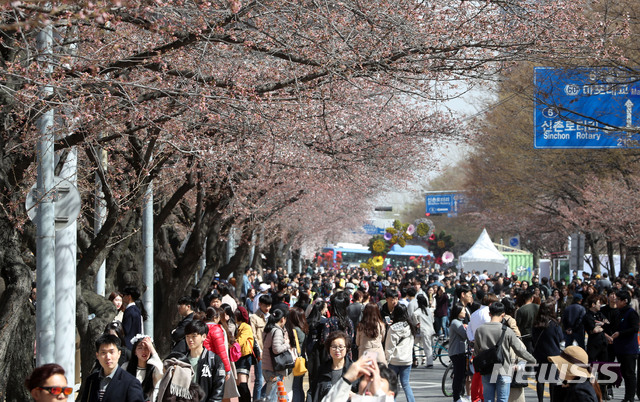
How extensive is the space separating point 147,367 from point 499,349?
4415mm

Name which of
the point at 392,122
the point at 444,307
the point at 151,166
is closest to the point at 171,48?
the point at 151,166

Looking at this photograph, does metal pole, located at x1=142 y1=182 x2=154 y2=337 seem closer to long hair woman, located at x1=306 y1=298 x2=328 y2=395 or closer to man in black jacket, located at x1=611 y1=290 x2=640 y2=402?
long hair woman, located at x1=306 y1=298 x2=328 y2=395

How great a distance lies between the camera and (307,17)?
9.19m

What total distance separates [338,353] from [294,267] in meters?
60.1

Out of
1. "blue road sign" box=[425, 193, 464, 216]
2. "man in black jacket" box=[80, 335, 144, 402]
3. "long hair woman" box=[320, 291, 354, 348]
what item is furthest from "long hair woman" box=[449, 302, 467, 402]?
"blue road sign" box=[425, 193, 464, 216]

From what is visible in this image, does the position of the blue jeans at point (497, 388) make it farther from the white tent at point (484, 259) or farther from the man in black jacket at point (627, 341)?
the white tent at point (484, 259)

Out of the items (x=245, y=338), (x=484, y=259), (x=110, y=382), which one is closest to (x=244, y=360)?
(x=245, y=338)

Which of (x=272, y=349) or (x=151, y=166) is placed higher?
(x=151, y=166)

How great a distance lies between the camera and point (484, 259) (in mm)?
48094

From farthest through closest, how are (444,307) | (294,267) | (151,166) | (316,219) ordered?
(294,267)
(316,219)
(444,307)
(151,166)

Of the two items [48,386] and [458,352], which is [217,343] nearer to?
[48,386]

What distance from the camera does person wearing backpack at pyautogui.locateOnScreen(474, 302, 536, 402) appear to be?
10.3 m

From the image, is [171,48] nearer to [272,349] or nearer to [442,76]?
[442,76]

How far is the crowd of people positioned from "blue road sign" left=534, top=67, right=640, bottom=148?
161 inches
